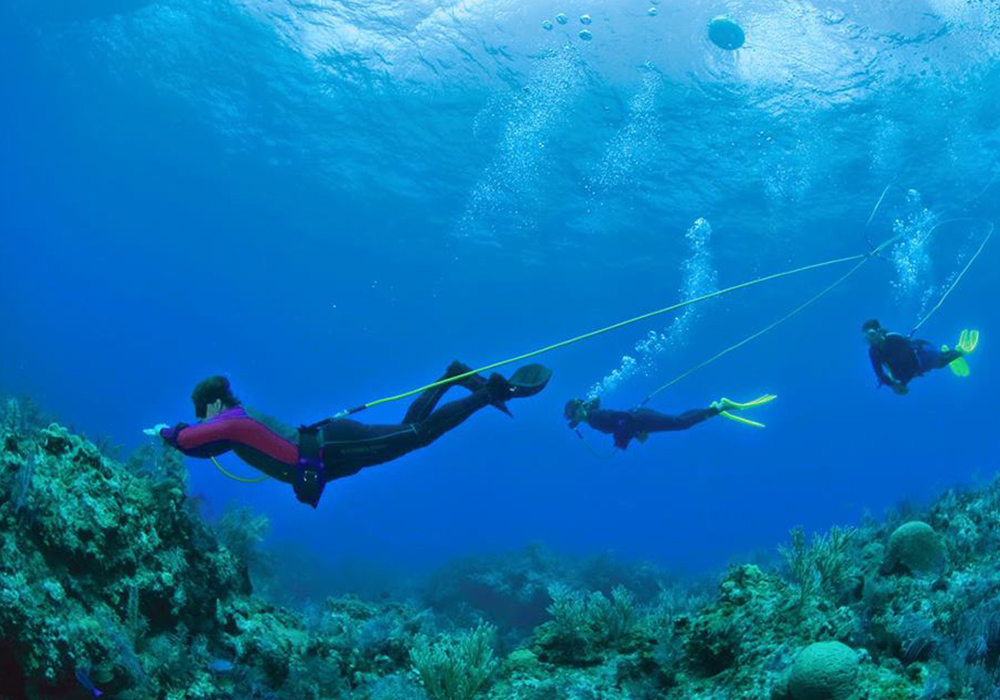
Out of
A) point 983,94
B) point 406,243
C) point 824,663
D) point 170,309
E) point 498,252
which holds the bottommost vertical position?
point 824,663

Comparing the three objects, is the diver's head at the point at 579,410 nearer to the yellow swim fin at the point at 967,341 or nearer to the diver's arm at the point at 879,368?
the diver's arm at the point at 879,368

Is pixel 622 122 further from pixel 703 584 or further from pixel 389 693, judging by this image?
pixel 389 693

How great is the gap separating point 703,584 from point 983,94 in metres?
19.6

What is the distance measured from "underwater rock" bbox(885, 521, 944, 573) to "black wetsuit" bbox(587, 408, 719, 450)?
19.8ft

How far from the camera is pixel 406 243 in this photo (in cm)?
4447

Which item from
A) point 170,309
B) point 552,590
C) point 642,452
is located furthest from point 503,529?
point 552,590

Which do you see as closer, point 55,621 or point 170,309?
point 55,621

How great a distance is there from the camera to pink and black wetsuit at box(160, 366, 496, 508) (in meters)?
5.15

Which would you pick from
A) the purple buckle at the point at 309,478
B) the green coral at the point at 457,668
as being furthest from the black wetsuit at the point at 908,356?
the purple buckle at the point at 309,478

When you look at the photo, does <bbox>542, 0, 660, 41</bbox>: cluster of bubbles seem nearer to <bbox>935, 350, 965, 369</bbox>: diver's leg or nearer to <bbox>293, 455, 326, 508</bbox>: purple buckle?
<bbox>935, 350, 965, 369</bbox>: diver's leg

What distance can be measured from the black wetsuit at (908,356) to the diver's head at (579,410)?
4830mm

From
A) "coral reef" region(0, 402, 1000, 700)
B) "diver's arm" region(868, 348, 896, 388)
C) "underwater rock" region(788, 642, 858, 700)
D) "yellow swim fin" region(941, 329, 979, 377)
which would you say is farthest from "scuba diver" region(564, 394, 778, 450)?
"underwater rock" region(788, 642, 858, 700)

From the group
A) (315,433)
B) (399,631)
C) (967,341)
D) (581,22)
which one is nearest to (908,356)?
(967,341)

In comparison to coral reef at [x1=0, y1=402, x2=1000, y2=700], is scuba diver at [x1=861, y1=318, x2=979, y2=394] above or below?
above
